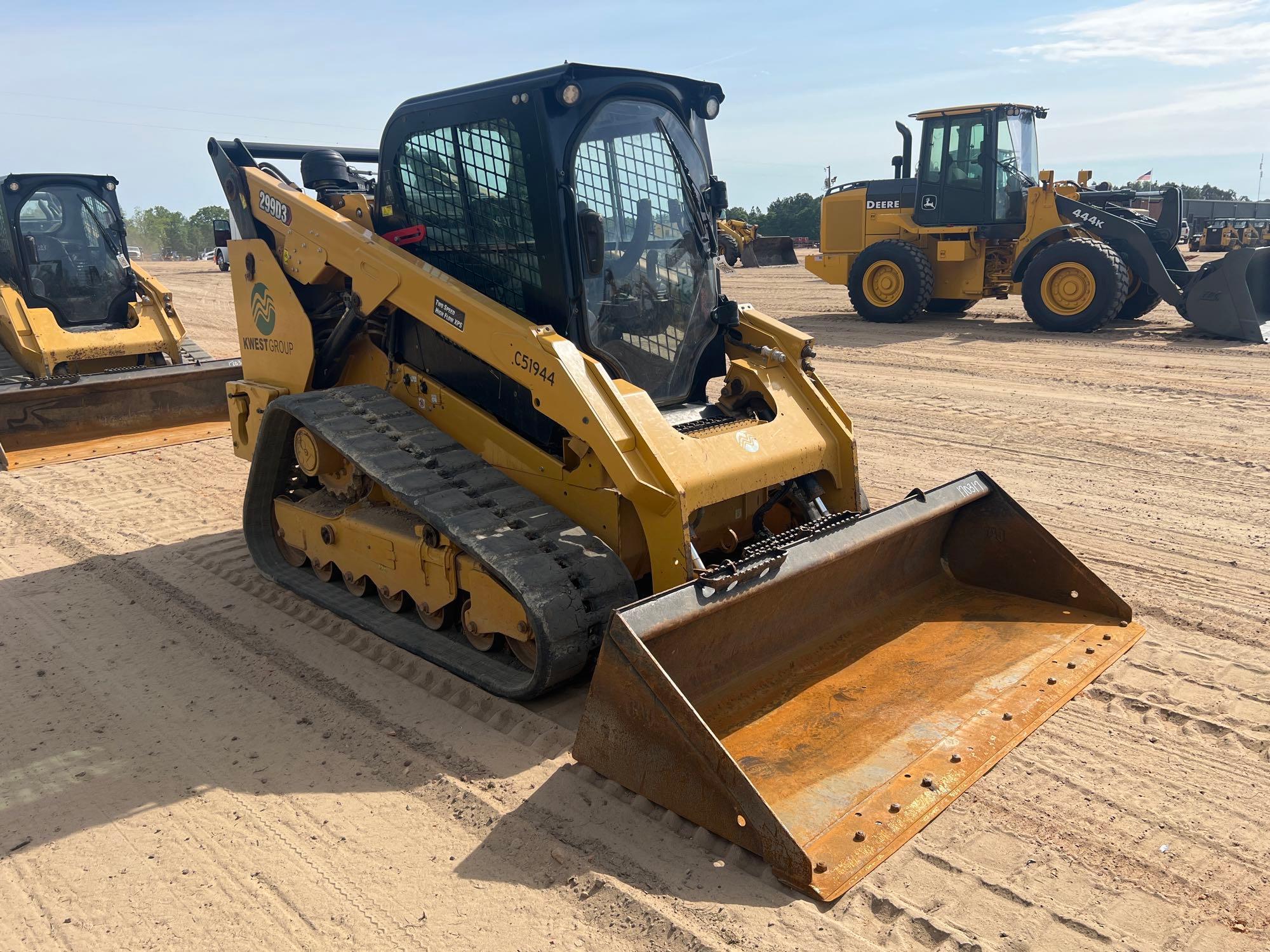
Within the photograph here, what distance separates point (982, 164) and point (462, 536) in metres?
12.8

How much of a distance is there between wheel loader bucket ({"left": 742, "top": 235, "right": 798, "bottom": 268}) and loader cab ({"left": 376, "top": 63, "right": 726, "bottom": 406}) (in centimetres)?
2447

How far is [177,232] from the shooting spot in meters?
57.1

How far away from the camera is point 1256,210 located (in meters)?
25.9

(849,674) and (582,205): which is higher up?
(582,205)

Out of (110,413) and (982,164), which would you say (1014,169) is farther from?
(110,413)

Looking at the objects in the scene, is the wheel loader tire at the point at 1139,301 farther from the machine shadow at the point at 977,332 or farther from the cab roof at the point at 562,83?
the cab roof at the point at 562,83

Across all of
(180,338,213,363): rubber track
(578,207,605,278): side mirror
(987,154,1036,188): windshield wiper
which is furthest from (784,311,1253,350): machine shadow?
(578,207,605,278): side mirror

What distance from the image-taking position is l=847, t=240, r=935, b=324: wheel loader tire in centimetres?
1494

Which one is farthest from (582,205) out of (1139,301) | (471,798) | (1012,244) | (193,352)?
(1139,301)

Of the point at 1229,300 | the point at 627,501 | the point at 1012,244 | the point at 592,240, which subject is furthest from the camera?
the point at 1012,244

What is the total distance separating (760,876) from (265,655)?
105 inches

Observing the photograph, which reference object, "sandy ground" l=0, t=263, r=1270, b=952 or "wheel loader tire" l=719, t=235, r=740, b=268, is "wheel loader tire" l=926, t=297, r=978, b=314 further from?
"wheel loader tire" l=719, t=235, r=740, b=268

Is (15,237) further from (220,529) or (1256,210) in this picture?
(1256,210)

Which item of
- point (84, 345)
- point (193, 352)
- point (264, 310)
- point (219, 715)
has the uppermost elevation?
point (264, 310)
